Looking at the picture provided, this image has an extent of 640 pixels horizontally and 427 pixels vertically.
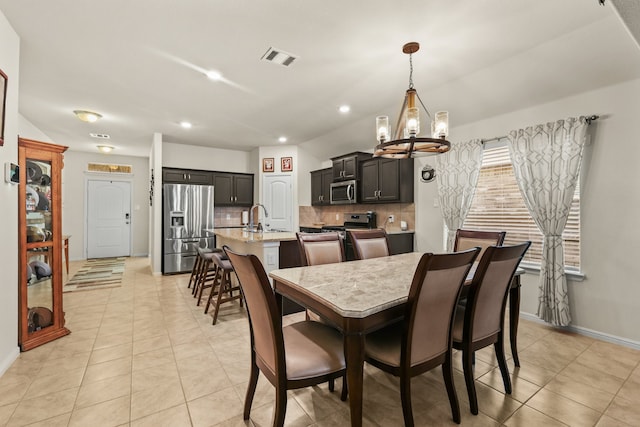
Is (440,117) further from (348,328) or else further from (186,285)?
(186,285)

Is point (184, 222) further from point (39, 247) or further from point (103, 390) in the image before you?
point (103, 390)

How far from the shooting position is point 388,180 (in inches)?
177

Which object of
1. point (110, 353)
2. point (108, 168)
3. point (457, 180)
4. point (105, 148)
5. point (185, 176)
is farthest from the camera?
point (108, 168)

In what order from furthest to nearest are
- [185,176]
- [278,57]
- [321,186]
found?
[321,186] → [185,176] → [278,57]

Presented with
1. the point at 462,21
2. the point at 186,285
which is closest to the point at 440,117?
the point at 462,21

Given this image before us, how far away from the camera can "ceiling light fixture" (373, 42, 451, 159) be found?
2.02m

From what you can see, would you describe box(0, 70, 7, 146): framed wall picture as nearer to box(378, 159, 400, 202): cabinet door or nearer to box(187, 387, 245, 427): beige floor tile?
box(187, 387, 245, 427): beige floor tile

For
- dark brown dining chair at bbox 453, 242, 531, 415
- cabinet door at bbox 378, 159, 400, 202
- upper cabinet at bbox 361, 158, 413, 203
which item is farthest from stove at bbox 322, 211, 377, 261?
dark brown dining chair at bbox 453, 242, 531, 415

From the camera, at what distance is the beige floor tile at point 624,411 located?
1641 mm

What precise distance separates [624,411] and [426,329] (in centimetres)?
145

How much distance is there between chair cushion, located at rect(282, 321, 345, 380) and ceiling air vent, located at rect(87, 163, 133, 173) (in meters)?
7.43

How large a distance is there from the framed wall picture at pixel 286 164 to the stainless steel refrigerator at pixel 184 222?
4.95 ft

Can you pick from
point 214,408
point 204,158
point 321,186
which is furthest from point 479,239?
point 204,158

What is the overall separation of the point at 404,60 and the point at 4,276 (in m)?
3.63
